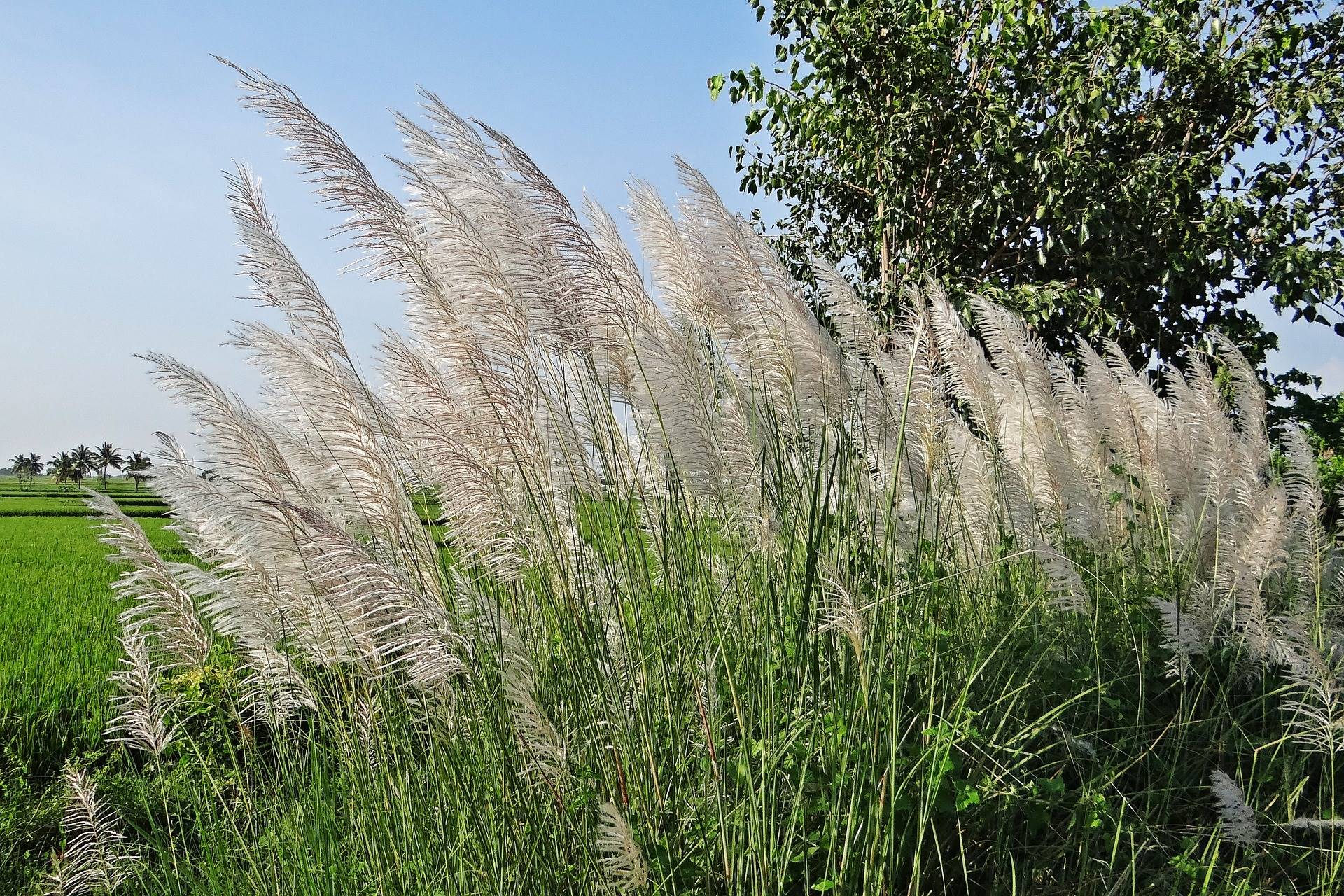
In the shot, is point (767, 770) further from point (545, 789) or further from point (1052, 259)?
point (1052, 259)

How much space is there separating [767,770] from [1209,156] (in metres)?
8.31

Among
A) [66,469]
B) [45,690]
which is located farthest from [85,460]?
[45,690]

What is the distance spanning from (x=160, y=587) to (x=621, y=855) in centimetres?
144

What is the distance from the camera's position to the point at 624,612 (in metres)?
2.04

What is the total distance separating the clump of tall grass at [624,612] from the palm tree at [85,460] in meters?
94.0

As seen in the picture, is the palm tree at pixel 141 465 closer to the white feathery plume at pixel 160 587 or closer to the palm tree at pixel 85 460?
the white feathery plume at pixel 160 587

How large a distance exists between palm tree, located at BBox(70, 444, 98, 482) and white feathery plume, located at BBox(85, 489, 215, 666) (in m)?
93.6

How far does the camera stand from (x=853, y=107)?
840 centimetres

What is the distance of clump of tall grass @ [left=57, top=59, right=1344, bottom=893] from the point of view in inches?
72.1

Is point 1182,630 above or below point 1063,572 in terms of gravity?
below

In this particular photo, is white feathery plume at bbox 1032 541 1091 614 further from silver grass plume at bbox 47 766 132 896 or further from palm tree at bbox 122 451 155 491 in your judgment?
silver grass plume at bbox 47 766 132 896

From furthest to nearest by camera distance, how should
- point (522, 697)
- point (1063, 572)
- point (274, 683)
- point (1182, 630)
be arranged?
point (1182, 630), point (274, 683), point (1063, 572), point (522, 697)

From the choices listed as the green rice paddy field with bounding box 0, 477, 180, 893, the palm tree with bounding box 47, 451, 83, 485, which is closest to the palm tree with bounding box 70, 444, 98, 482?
the palm tree with bounding box 47, 451, 83, 485

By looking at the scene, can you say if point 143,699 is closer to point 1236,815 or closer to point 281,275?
point 281,275
